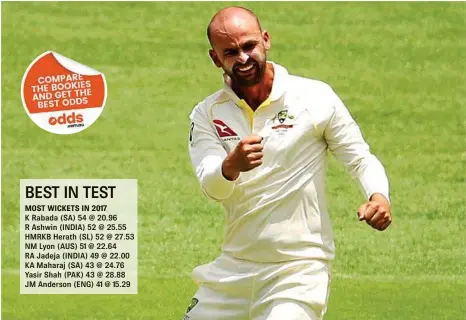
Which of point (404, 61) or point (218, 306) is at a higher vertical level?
point (404, 61)

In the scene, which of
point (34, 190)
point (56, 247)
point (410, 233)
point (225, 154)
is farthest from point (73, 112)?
point (225, 154)

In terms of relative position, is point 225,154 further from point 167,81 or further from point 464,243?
point 167,81

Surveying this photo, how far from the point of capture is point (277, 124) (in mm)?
6035

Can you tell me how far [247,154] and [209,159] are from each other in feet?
1.52

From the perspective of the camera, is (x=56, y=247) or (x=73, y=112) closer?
(x=56, y=247)

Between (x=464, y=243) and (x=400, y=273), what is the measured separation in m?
0.98

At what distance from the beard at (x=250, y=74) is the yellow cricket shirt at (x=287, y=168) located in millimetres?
122

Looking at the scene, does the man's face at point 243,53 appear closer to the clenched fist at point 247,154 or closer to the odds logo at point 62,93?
the clenched fist at point 247,154

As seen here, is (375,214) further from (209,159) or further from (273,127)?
(209,159)

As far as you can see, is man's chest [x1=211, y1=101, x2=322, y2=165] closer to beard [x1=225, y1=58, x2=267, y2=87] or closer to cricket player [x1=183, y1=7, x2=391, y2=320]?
cricket player [x1=183, y1=7, x2=391, y2=320]

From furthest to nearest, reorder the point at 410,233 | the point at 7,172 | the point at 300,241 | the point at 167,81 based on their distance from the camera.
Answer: the point at 167,81
the point at 7,172
the point at 410,233
the point at 300,241

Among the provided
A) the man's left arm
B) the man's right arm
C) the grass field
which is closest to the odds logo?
the grass field

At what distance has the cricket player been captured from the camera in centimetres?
595

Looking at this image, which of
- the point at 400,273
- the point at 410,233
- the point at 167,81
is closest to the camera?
the point at 400,273
